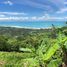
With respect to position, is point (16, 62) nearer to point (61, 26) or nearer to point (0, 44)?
point (61, 26)

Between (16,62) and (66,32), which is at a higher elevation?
(66,32)

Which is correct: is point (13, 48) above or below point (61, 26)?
below

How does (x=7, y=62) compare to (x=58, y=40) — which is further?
(x=7, y=62)

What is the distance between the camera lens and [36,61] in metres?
5.02

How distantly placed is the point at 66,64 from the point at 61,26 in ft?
3.40

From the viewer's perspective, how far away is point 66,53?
4723 mm

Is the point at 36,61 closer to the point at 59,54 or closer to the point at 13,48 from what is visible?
the point at 59,54

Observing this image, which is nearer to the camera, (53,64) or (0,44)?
(53,64)

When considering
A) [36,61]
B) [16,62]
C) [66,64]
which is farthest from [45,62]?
[16,62]

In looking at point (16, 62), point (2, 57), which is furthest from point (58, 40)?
point (2, 57)

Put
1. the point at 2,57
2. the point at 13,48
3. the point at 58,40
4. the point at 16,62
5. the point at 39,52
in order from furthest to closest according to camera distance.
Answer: the point at 13,48 → the point at 2,57 → the point at 16,62 → the point at 39,52 → the point at 58,40

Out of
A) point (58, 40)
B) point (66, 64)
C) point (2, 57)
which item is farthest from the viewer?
point (2, 57)

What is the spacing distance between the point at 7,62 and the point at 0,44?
22.8 feet

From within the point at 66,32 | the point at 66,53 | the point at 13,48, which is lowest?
the point at 13,48
